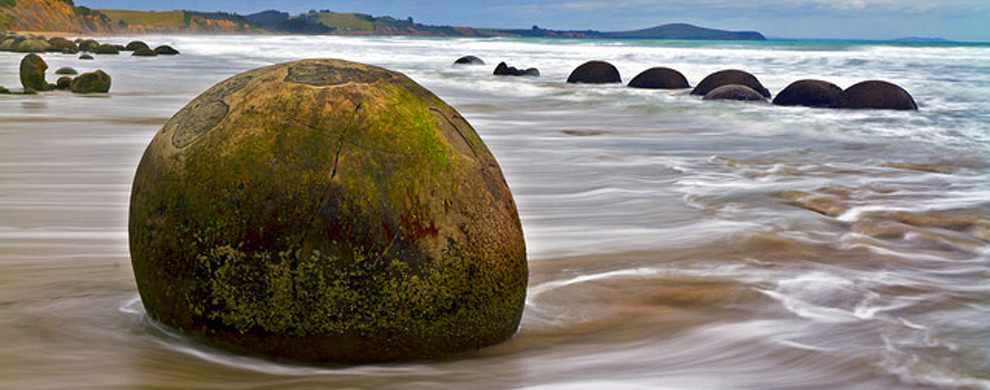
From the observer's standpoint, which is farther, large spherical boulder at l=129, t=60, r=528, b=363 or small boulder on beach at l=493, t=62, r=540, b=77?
small boulder on beach at l=493, t=62, r=540, b=77

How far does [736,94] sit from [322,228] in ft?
49.8

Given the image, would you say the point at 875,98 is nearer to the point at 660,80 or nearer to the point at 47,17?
the point at 660,80

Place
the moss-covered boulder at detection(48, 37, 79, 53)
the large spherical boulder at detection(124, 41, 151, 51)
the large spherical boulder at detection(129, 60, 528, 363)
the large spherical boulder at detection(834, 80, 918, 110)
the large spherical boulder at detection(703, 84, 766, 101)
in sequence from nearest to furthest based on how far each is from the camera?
1. the large spherical boulder at detection(129, 60, 528, 363)
2. the large spherical boulder at detection(834, 80, 918, 110)
3. the large spherical boulder at detection(703, 84, 766, 101)
4. the moss-covered boulder at detection(48, 37, 79, 53)
5. the large spherical boulder at detection(124, 41, 151, 51)

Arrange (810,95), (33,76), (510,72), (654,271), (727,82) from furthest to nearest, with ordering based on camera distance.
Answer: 1. (510,72)
2. (727,82)
3. (810,95)
4. (33,76)
5. (654,271)

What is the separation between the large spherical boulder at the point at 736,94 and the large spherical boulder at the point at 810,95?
55cm

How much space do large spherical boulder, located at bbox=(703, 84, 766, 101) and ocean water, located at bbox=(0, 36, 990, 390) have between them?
627 centimetres

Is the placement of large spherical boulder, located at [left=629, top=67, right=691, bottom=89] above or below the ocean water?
below

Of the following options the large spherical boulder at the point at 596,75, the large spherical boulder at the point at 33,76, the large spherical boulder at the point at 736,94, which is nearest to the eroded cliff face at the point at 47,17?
the large spherical boulder at the point at 596,75

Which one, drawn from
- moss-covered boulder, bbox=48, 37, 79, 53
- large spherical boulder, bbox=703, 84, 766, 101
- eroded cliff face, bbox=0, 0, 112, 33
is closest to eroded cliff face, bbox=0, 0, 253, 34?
eroded cliff face, bbox=0, 0, 112, 33

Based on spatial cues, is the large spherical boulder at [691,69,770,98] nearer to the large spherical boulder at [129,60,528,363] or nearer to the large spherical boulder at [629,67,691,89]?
the large spherical boulder at [629,67,691,89]

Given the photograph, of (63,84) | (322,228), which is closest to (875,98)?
(63,84)

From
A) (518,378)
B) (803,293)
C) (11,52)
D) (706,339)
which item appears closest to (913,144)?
(803,293)

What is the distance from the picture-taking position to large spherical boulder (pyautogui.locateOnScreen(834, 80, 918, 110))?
15.2 meters

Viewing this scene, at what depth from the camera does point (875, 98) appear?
50.4 feet
